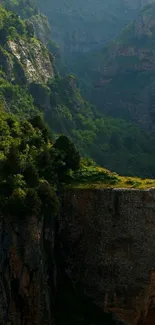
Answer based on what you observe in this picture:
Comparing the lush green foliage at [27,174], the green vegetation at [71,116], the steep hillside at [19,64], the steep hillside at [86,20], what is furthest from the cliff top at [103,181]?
the steep hillside at [86,20]

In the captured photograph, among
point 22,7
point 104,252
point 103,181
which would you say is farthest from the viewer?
point 22,7

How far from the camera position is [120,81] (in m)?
134

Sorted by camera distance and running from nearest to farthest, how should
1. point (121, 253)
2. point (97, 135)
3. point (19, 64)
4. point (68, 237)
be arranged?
point (121, 253), point (68, 237), point (19, 64), point (97, 135)

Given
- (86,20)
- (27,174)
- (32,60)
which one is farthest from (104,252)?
(86,20)

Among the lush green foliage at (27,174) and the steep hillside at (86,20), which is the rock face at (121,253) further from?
the steep hillside at (86,20)

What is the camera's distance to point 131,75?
13325cm

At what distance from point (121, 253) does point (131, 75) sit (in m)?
106

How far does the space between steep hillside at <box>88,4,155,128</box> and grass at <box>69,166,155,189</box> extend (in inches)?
3463

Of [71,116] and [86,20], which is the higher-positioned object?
[86,20]

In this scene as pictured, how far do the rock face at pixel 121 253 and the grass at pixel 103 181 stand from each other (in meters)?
0.77

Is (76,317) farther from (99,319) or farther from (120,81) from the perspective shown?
(120,81)

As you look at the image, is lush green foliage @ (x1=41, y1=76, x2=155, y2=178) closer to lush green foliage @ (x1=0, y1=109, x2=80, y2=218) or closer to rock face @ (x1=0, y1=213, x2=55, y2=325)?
lush green foliage @ (x1=0, y1=109, x2=80, y2=218)

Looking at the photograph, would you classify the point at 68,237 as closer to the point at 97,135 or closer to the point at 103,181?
the point at 103,181

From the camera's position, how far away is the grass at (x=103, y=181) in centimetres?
3215
